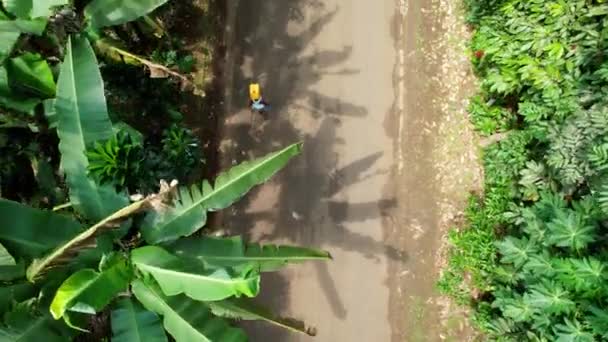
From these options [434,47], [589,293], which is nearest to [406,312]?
[589,293]

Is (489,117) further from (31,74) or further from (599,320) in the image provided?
(31,74)

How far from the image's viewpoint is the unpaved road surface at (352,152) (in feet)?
21.3

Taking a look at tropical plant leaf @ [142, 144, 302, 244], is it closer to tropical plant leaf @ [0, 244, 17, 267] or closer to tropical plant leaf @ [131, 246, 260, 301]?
tropical plant leaf @ [131, 246, 260, 301]

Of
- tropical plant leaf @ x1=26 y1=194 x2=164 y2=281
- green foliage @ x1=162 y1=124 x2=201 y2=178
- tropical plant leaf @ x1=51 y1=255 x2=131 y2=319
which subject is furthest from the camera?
green foliage @ x1=162 y1=124 x2=201 y2=178

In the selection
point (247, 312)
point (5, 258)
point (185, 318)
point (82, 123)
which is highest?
point (82, 123)

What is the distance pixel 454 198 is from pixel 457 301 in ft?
3.54

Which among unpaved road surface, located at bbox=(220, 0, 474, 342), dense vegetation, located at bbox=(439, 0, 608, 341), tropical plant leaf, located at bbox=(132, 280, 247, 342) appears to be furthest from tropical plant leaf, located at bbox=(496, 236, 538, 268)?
tropical plant leaf, located at bbox=(132, 280, 247, 342)

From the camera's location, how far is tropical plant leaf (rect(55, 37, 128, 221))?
13.9 feet

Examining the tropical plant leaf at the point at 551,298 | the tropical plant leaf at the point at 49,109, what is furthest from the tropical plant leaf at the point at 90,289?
the tropical plant leaf at the point at 551,298

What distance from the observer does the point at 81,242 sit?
376 cm

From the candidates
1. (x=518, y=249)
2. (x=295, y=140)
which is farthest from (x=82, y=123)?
(x=518, y=249)

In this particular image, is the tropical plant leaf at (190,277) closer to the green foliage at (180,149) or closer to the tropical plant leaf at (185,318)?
the tropical plant leaf at (185,318)

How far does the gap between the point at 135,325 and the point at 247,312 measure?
76 centimetres

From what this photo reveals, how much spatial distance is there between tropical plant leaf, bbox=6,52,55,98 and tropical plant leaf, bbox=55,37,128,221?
0.52 meters
